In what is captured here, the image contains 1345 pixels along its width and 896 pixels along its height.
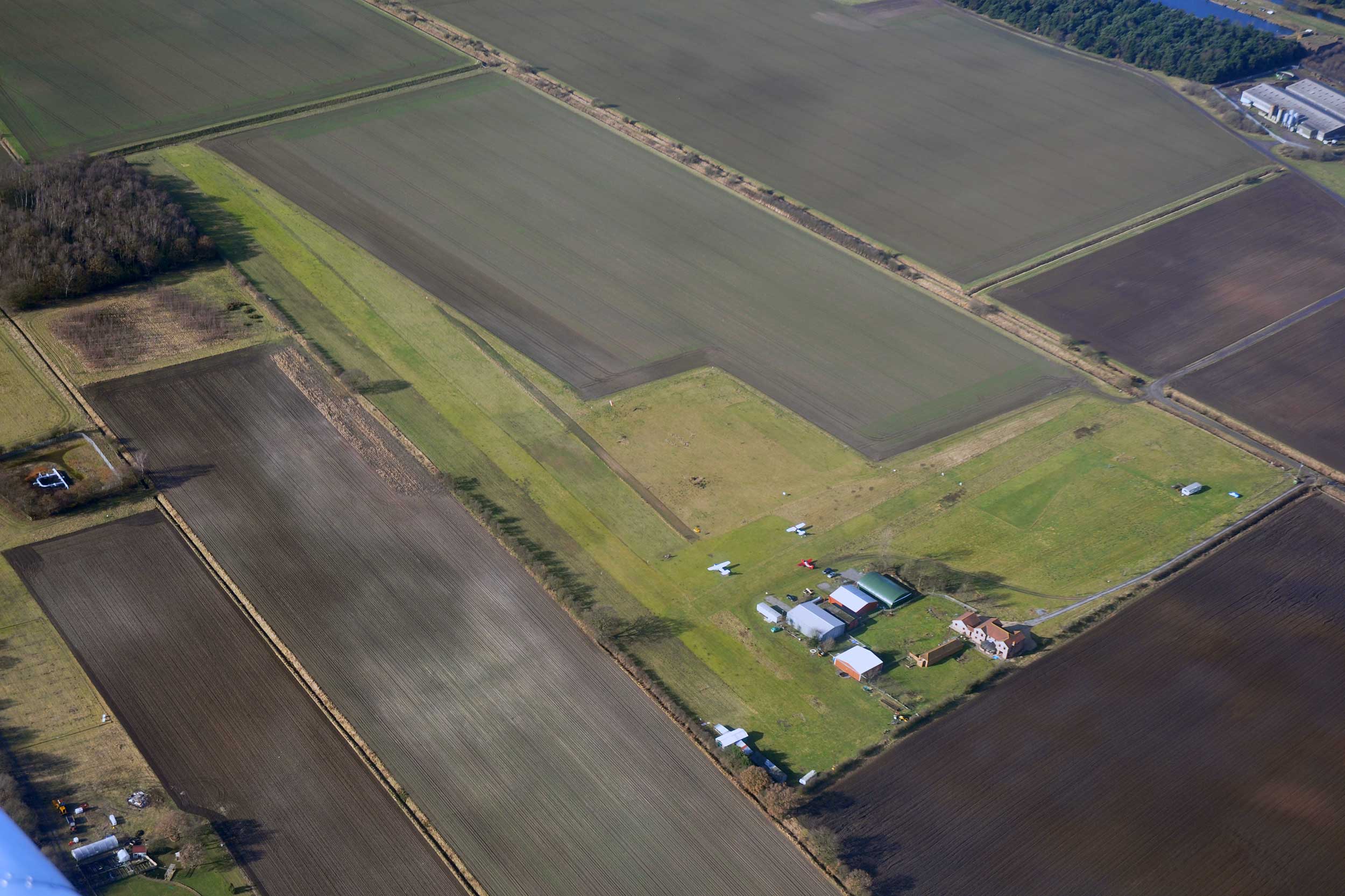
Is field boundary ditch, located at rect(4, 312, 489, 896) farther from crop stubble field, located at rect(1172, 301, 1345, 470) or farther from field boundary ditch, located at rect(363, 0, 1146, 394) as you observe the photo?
crop stubble field, located at rect(1172, 301, 1345, 470)

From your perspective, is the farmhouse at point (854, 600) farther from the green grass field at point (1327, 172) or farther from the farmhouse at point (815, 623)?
the green grass field at point (1327, 172)

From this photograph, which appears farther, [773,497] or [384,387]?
[384,387]

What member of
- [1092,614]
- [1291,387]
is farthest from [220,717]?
[1291,387]

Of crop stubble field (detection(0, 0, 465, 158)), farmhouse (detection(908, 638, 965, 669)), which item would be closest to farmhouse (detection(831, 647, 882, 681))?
farmhouse (detection(908, 638, 965, 669))

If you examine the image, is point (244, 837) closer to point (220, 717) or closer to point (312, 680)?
point (220, 717)

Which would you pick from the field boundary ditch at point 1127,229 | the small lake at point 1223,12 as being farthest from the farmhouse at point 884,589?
the small lake at point 1223,12
